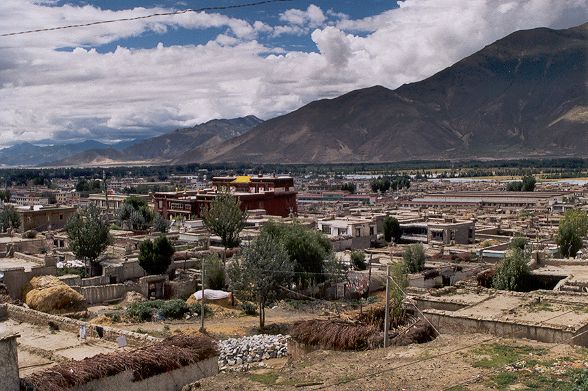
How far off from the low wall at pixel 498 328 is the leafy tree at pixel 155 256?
17.7 meters

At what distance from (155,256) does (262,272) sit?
7917mm

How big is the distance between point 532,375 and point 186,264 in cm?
2523

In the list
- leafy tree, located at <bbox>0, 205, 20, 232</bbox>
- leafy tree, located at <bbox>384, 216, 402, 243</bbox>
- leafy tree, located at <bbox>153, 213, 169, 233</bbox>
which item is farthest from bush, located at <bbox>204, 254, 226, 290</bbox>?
leafy tree, located at <bbox>0, 205, 20, 232</bbox>

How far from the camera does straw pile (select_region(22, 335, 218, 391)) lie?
32.4 ft

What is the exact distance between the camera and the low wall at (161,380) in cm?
1054

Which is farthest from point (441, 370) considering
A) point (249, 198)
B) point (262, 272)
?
point (249, 198)

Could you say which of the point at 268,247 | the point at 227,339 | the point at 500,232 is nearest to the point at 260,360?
the point at 227,339

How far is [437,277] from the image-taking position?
34.8 metres

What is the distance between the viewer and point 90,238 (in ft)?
111

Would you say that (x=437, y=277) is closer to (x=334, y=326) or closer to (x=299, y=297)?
(x=299, y=297)

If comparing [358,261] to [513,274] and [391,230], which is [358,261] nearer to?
[513,274]

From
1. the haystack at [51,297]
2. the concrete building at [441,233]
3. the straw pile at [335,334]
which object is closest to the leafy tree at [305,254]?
the haystack at [51,297]

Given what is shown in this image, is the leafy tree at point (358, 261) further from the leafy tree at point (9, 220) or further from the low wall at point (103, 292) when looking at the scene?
the leafy tree at point (9, 220)

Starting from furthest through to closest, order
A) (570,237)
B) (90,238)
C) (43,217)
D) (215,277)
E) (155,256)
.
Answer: (43,217)
(570,237)
(90,238)
(155,256)
(215,277)
